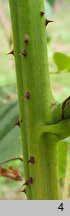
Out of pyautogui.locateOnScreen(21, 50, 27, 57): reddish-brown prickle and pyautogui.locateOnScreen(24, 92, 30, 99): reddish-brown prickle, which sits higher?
pyautogui.locateOnScreen(21, 50, 27, 57): reddish-brown prickle

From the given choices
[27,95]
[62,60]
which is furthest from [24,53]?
[62,60]

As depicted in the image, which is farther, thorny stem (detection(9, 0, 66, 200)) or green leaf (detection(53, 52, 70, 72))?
green leaf (detection(53, 52, 70, 72))

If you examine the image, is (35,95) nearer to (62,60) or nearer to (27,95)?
(27,95)

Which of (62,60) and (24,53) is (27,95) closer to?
(24,53)

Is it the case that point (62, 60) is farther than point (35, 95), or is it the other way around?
point (62, 60)

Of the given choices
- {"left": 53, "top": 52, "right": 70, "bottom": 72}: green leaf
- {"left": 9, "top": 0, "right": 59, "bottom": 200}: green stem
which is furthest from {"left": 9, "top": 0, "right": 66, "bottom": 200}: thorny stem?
{"left": 53, "top": 52, "right": 70, "bottom": 72}: green leaf

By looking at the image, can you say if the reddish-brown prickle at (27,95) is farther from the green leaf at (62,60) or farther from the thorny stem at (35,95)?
the green leaf at (62,60)

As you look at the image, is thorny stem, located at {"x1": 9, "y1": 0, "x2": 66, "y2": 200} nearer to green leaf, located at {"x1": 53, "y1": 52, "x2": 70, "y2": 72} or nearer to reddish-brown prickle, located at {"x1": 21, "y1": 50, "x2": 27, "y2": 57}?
reddish-brown prickle, located at {"x1": 21, "y1": 50, "x2": 27, "y2": 57}

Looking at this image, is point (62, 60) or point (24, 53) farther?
point (62, 60)

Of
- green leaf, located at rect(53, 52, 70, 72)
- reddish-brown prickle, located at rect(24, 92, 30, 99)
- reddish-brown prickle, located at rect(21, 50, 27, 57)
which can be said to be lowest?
green leaf, located at rect(53, 52, 70, 72)

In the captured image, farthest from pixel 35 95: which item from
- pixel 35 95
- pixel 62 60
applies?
pixel 62 60

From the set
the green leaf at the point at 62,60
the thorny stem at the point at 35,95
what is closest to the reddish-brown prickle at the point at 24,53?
the thorny stem at the point at 35,95
